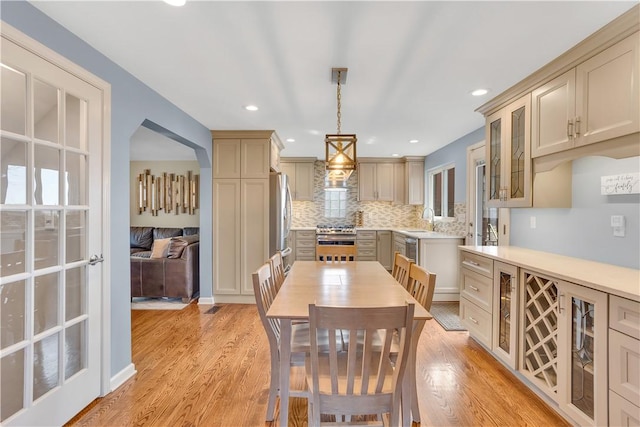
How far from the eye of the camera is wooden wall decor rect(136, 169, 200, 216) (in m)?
5.82

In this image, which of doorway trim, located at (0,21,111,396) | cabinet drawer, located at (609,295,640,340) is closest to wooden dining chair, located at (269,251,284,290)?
doorway trim, located at (0,21,111,396)

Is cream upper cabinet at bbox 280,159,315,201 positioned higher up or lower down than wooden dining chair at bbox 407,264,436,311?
higher up

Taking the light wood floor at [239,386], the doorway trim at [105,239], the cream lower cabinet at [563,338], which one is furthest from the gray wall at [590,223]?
the doorway trim at [105,239]

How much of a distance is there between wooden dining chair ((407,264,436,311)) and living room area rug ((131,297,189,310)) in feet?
10.4

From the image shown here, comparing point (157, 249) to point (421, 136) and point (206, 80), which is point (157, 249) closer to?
point (206, 80)

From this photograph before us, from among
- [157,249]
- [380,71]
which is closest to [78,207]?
[380,71]

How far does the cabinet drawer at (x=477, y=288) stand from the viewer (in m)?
2.56

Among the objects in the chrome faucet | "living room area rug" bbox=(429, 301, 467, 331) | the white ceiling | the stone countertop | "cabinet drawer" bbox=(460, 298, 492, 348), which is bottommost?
"living room area rug" bbox=(429, 301, 467, 331)

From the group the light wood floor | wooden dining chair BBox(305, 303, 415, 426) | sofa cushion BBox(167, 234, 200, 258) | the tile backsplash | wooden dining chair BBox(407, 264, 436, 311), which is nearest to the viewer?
wooden dining chair BBox(305, 303, 415, 426)

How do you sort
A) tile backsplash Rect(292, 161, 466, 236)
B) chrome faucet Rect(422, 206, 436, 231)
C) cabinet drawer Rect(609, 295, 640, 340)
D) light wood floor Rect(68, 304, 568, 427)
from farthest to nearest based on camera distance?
tile backsplash Rect(292, 161, 466, 236)
chrome faucet Rect(422, 206, 436, 231)
light wood floor Rect(68, 304, 568, 427)
cabinet drawer Rect(609, 295, 640, 340)

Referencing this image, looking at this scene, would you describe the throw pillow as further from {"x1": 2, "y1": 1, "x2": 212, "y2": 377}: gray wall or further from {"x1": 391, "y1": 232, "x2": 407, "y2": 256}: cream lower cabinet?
{"x1": 391, "y1": 232, "x2": 407, "y2": 256}: cream lower cabinet

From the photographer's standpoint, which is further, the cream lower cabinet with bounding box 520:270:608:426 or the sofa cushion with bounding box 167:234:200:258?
the sofa cushion with bounding box 167:234:200:258

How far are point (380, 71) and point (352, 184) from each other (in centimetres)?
407

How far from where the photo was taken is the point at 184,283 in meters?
4.12
